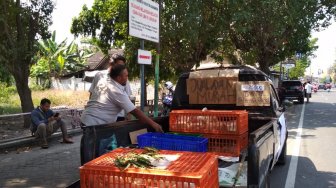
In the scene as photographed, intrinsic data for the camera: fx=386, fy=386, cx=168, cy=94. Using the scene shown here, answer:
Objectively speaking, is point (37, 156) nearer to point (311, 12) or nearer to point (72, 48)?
point (311, 12)

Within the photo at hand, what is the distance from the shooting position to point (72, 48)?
37938mm

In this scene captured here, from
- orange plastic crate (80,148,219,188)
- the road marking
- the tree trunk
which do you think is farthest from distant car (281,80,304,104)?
orange plastic crate (80,148,219,188)

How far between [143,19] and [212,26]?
1059 centimetres

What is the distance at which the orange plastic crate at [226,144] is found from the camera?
16.0ft

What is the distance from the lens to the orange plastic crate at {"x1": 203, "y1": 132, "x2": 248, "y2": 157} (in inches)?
192

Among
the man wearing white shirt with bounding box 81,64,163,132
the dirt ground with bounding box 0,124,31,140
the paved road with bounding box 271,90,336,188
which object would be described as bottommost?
the paved road with bounding box 271,90,336,188

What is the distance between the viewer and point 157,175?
2.41 meters

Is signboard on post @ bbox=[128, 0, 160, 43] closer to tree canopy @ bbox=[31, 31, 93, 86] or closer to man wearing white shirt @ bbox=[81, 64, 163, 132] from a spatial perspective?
man wearing white shirt @ bbox=[81, 64, 163, 132]

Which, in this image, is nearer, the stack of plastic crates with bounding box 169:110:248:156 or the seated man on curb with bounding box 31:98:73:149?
the stack of plastic crates with bounding box 169:110:248:156

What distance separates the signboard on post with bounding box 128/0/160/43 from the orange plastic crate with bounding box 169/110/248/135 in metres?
2.01

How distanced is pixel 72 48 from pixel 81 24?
17.6 meters

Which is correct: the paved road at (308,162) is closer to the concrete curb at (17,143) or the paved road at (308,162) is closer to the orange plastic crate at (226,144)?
the orange plastic crate at (226,144)

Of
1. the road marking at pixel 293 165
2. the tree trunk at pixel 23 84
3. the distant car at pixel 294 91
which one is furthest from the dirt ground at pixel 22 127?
the distant car at pixel 294 91

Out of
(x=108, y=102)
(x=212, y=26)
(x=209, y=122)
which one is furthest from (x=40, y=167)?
(x=212, y=26)
